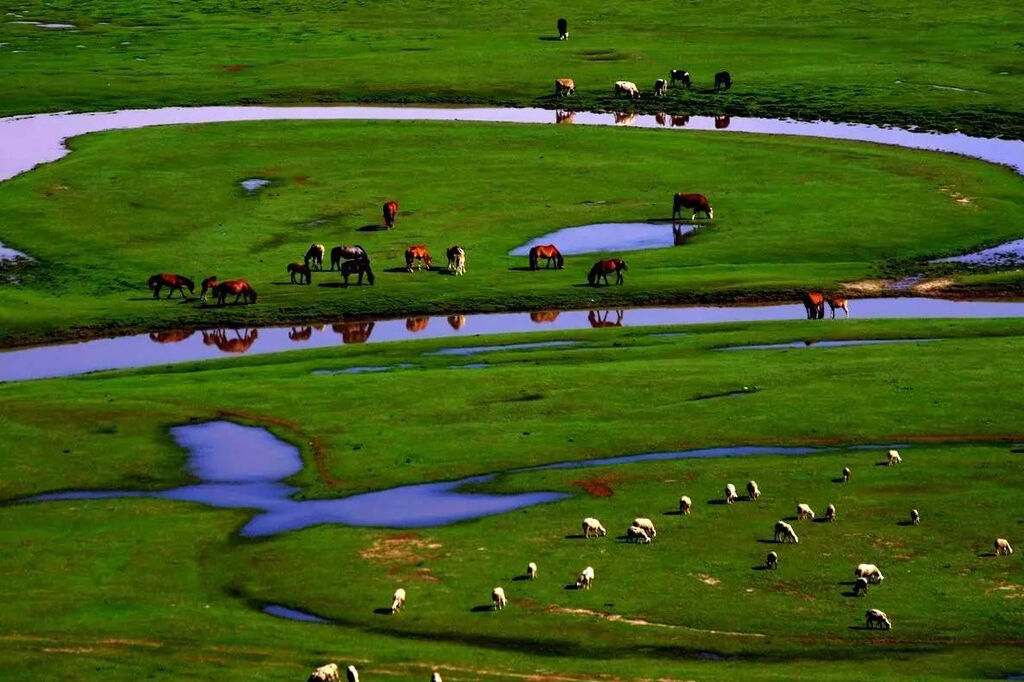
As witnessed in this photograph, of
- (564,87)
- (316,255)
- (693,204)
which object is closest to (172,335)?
(316,255)

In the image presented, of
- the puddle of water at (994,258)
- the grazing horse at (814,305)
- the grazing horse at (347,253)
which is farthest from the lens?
the puddle of water at (994,258)

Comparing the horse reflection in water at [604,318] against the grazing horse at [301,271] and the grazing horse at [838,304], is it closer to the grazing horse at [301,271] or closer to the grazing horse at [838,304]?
the grazing horse at [838,304]

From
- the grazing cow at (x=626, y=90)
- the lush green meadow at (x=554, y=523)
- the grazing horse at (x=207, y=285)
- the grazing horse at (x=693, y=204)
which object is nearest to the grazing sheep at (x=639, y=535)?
the lush green meadow at (x=554, y=523)

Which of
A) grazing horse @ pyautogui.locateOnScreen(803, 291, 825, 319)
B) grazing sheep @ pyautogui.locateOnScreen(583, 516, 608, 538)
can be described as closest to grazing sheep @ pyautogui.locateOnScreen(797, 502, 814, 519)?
grazing sheep @ pyautogui.locateOnScreen(583, 516, 608, 538)

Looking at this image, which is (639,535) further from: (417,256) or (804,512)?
(417,256)

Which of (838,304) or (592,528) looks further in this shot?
(838,304)

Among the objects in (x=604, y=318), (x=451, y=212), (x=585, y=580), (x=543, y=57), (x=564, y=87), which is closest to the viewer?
(x=585, y=580)

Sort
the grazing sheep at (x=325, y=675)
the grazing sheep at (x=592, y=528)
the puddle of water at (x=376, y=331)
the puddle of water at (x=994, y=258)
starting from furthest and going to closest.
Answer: the puddle of water at (x=994, y=258)
the puddle of water at (x=376, y=331)
the grazing sheep at (x=592, y=528)
the grazing sheep at (x=325, y=675)
